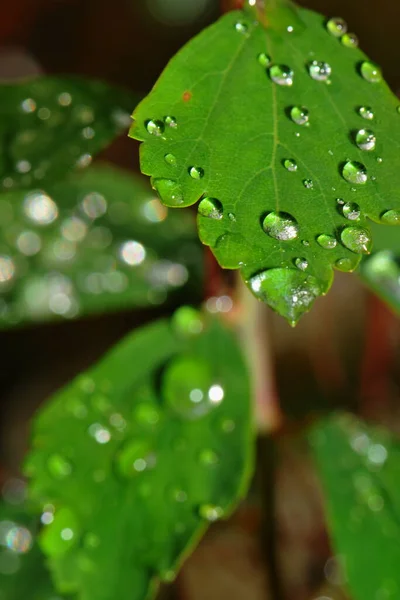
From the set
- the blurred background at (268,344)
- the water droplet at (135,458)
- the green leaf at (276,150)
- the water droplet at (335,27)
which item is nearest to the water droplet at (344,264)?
the green leaf at (276,150)

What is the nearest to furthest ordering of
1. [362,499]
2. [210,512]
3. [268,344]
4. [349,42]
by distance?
[349,42], [210,512], [362,499], [268,344]

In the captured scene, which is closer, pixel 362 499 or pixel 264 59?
pixel 264 59

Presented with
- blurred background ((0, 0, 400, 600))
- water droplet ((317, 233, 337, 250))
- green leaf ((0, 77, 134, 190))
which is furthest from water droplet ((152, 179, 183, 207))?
blurred background ((0, 0, 400, 600))

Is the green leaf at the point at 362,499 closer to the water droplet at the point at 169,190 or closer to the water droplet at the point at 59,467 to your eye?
the water droplet at the point at 59,467

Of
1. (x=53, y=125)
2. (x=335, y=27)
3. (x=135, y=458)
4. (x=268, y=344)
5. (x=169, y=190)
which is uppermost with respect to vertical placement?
(x=335, y=27)

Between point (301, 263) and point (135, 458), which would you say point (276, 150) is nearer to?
point (301, 263)

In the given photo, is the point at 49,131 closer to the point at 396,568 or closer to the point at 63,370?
the point at 396,568

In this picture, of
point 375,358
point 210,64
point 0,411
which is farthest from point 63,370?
point 210,64

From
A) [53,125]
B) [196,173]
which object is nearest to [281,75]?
[196,173]
